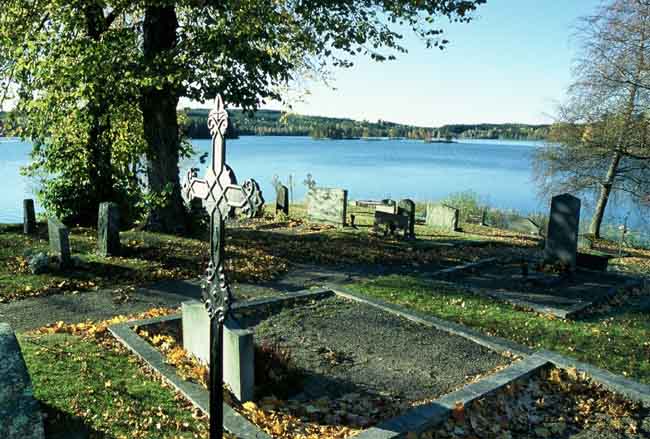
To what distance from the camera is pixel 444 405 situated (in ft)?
16.7

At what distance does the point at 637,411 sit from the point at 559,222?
6991 mm

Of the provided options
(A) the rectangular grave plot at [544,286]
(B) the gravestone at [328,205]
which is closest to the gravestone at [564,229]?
(A) the rectangular grave plot at [544,286]

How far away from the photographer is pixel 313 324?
25.1ft

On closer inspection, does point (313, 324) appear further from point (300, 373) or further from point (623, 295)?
point (623, 295)

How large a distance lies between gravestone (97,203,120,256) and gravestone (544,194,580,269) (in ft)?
31.7

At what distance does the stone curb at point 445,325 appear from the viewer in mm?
6895

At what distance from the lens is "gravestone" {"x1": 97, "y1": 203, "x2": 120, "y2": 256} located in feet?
37.3

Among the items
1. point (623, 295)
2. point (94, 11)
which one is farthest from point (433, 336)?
point (94, 11)

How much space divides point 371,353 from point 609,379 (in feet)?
8.95

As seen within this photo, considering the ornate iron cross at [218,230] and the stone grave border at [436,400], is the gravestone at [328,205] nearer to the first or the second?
the stone grave border at [436,400]

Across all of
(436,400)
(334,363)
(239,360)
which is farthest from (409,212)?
(239,360)

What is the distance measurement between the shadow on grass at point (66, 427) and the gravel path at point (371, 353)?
82.0 inches

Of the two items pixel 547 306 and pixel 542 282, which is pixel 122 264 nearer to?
pixel 547 306

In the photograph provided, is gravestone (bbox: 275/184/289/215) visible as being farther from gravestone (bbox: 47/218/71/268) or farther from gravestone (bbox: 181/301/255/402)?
gravestone (bbox: 181/301/255/402)
